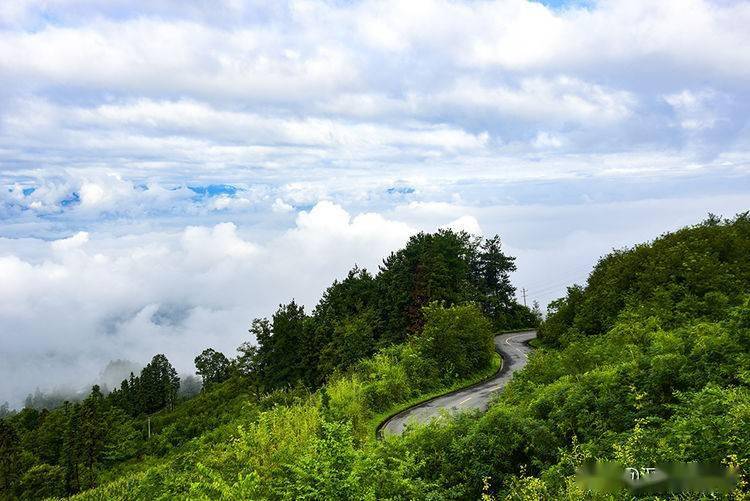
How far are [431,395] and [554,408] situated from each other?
18.3 m

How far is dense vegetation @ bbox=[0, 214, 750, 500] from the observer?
11.4 m

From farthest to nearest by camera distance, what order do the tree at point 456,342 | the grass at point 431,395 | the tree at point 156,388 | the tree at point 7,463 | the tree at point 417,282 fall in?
the tree at point 156,388
the tree at point 7,463
the tree at point 417,282
the tree at point 456,342
the grass at point 431,395

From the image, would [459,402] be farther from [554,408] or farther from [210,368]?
[210,368]

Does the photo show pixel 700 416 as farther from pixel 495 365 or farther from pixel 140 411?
pixel 140 411

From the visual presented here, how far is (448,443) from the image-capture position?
1590 cm

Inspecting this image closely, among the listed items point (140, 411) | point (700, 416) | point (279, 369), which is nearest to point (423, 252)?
point (279, 369)

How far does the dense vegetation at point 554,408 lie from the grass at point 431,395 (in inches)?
14.2

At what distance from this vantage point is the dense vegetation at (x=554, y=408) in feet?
37.3

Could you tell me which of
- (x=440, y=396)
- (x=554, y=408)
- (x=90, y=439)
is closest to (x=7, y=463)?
(x=90, y=439)

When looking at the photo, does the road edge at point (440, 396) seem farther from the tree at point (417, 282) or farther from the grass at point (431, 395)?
the tree at point (417, 282)

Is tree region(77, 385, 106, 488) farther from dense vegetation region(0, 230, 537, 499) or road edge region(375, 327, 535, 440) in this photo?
road edge region(375, 327, 535, 440)

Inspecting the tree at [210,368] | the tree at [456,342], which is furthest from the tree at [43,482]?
the tree at [456,342]

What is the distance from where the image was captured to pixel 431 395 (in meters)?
33.6

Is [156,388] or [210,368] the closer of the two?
[156,388]
